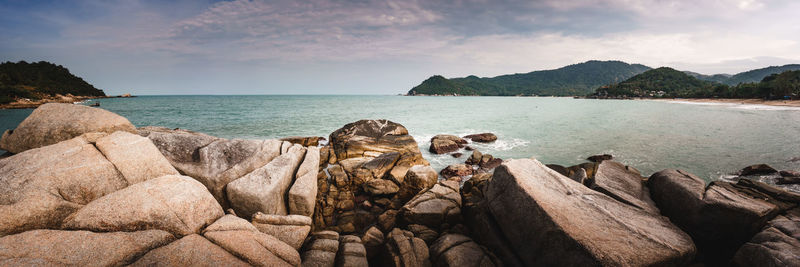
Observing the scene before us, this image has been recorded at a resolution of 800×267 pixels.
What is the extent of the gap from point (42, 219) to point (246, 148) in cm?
431

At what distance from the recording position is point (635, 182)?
7512 mm

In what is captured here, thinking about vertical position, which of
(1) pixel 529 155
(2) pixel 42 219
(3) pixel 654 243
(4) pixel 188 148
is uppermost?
(4) pixel 188 148

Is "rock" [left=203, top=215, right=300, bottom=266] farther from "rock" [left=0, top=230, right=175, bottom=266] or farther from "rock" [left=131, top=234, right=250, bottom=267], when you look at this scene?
"rock" [left=0, top=230, right=175, bottom=266]

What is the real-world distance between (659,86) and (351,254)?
180131 millimetres

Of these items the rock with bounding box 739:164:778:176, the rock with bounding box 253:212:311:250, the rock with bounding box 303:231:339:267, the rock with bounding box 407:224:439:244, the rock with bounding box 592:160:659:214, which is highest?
the rock with bounding box 592:160:659:214

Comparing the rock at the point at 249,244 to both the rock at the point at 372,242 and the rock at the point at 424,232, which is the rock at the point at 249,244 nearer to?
the rock at the point at 372,242

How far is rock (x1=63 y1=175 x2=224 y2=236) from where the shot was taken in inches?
166

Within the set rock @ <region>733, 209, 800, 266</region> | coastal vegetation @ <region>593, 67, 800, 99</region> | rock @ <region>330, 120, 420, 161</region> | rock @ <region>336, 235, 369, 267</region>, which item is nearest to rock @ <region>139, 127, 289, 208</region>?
rock @ <region>336, 235, 369, 267</region>

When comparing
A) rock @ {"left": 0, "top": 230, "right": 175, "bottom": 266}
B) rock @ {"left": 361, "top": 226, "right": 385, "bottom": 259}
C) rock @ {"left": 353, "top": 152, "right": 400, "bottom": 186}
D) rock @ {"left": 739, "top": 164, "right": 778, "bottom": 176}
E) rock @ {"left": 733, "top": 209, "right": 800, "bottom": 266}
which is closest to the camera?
rock @ {"left": 0, "top": 230, "right": 175, "bottom": 266}

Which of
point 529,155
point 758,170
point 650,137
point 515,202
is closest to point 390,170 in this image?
point 515,202

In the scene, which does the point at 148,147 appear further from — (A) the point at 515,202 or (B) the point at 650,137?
(B) the point at 650,137

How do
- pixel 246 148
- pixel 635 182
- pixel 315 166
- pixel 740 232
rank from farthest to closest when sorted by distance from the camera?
pixel 315 166 < pixel 246 148 < pixel 635 182 < pixel 740 232

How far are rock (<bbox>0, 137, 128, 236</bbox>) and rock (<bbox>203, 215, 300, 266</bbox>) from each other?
7.99ft

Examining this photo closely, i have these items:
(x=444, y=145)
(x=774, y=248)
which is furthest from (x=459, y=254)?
(x=444, y=145)
